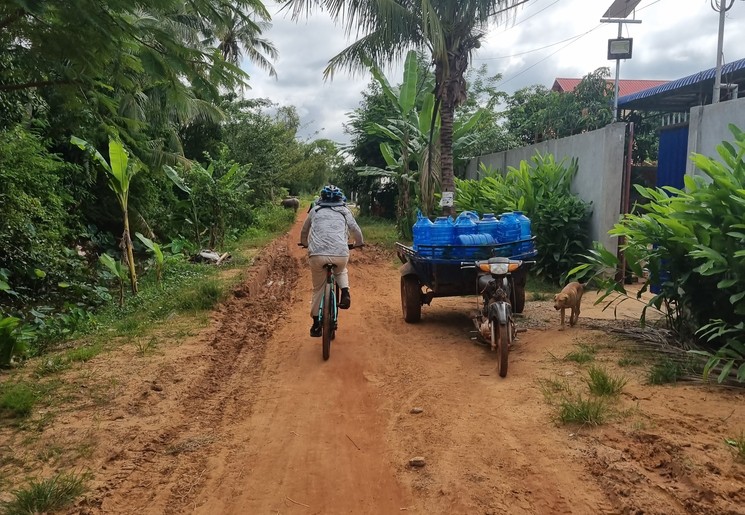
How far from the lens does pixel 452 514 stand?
3.07 m

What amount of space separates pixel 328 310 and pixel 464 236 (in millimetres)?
1821

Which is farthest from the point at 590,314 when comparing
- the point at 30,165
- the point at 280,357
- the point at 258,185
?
the point at 258,185

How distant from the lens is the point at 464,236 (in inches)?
259

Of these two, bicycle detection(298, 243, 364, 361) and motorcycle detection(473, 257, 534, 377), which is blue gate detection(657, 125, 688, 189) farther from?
bicycle detection(298, 243, 364, 361)

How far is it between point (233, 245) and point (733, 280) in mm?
15000

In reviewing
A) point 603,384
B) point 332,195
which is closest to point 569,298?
point 603,384

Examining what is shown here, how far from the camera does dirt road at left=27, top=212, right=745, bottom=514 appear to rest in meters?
3.19

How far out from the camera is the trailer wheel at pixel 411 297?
24.4 feet

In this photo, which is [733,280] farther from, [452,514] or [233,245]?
[233,245]

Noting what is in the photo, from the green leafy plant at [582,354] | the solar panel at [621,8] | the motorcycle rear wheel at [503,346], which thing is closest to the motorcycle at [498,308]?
the motorcycle rear wheel at [503,346]

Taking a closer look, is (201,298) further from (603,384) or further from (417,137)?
(417,137)

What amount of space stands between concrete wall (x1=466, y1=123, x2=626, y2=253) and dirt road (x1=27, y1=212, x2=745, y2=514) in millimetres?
3805

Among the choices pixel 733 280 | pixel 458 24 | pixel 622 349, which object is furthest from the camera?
pixel 458 24

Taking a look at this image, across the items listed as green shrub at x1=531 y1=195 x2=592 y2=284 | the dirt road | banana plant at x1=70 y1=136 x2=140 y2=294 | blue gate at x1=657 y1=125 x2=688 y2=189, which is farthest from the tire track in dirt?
blue gate at x1=657 y1=125 x2=688 y2=189
